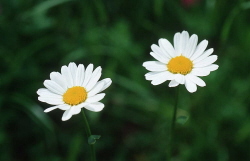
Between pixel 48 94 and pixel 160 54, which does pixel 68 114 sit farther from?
pixel 160 54

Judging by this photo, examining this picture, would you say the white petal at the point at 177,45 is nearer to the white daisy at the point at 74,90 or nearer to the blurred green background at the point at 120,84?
the white daisy at the point at 74,90

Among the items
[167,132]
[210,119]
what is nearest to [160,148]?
[167,132]

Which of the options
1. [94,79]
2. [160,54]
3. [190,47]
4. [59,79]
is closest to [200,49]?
[190,47]

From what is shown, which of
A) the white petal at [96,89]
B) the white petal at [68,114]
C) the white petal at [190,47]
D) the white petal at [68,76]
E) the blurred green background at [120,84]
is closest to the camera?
the white petal at [68,114]

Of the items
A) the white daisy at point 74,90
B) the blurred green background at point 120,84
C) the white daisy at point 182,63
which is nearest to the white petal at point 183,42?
the white daisy at point 182,63

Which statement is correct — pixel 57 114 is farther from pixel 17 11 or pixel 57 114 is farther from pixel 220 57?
pixel 220 57

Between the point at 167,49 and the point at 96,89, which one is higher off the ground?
the point at 167,49
